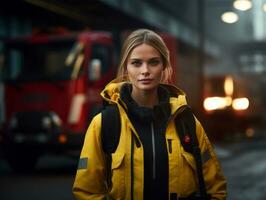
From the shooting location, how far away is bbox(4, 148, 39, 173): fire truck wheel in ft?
55.0

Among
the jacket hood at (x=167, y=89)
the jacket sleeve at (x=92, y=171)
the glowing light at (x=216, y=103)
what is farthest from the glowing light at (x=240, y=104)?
the jacket sleeve at (x=92, y=171)

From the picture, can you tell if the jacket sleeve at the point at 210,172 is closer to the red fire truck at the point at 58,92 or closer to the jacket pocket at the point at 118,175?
the jacket pocket at the point at 118,175

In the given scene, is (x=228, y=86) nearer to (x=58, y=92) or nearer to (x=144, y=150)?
(x=58, y=92)

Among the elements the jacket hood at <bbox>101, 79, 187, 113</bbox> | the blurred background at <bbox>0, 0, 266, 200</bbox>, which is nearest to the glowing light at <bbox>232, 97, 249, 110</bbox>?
the blurred background at <bbox>0, 0, 266, 200</bbox>

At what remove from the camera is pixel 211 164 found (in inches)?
131

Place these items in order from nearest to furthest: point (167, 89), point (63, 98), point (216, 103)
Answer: point (167, 89) → point (63, 98) → point (216, 103)

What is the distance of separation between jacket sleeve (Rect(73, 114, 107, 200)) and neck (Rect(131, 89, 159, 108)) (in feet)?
0.61

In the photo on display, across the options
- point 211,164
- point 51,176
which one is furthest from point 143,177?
point 51,176

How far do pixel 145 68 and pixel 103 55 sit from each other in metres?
12.6

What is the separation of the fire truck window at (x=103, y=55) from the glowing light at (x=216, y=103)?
1033cm

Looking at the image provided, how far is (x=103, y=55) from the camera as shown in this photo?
15828mm

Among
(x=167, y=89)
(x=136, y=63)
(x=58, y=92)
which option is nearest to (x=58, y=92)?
(x=58, y=92)

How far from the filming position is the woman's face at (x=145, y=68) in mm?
3264

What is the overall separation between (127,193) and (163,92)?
0.49m
